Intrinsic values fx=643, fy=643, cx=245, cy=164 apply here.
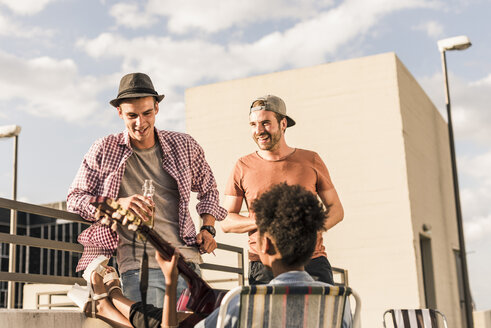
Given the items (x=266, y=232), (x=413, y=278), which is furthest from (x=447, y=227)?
(x=266, y=232)

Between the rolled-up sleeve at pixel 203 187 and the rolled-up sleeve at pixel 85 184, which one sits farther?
the rolled-up sleeve at pixel 203 187

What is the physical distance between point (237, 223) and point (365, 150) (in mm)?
11090

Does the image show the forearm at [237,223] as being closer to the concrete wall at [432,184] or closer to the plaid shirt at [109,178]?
the plaid shirt at [109,178]

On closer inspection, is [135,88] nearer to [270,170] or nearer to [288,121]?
[270,170]

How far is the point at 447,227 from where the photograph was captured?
722 inches

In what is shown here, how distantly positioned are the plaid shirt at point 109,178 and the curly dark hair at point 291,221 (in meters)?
1.29

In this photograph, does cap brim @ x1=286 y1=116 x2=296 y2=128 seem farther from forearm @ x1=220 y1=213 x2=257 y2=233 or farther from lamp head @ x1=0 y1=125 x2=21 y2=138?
lamp head @ x1=0 y1=125 x2=21 y2=138

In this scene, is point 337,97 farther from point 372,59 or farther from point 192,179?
point 192,179

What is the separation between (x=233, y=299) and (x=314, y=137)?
43.1 ft

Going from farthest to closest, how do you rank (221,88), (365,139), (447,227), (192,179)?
(447,227) → (221,88) → (365,139) → (192,179)

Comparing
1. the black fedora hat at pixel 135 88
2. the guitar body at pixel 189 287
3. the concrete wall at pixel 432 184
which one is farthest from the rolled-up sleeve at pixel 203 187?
the concrete wall at pixel 432 184

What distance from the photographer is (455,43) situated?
14.1 metres

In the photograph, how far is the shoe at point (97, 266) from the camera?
3633mm

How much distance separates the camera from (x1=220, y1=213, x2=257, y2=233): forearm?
402 cm
